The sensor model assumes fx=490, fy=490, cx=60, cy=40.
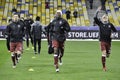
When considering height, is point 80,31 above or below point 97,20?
below

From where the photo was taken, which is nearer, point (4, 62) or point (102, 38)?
point (102, 38)

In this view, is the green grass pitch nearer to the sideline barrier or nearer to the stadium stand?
the sideline barrier

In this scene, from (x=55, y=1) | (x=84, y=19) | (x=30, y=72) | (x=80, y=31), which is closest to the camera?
(x=30, y=72)

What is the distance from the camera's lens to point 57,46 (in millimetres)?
21109

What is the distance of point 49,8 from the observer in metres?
61.1

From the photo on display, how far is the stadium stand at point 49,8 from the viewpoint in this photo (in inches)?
2292

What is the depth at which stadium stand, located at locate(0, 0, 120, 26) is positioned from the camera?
2292 inches

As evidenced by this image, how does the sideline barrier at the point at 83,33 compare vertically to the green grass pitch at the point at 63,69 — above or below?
below

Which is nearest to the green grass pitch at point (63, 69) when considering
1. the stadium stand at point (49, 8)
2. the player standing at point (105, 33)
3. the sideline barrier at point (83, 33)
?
the player standing at point (105, 33)

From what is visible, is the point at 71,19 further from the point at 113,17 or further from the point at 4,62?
the point at 4,62

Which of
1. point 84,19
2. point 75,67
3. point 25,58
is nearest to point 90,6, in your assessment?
point 84,19

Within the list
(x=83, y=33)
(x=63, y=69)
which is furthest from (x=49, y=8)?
(x=63, y=69)

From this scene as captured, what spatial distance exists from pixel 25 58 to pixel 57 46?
733cm

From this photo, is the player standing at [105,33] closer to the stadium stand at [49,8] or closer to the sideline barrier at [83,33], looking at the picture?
the sideline barrier at [83,33]
